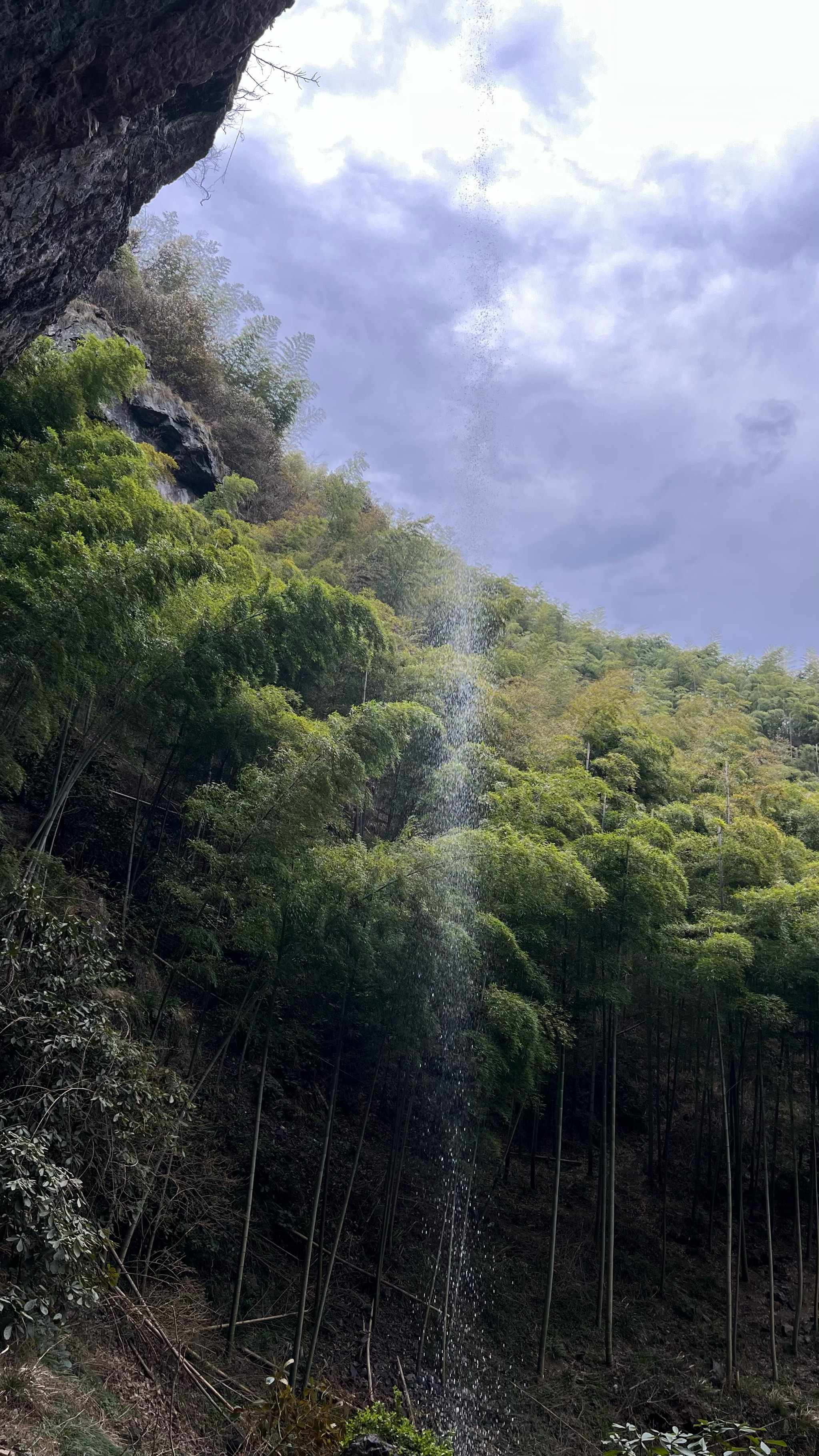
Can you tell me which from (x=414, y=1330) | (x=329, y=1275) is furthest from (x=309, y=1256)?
(x=414, y=1330)

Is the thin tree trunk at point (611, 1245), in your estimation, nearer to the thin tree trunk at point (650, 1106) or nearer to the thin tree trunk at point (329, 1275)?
the thin tree trunk at point (650, 1106)

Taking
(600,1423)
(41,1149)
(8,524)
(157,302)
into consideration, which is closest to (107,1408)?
(41,1149)

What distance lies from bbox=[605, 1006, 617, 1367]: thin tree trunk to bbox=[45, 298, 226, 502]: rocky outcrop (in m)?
10.3

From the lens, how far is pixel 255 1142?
5.98m

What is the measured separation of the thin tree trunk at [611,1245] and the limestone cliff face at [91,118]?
695 centimetres

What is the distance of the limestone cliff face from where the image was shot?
3.59m

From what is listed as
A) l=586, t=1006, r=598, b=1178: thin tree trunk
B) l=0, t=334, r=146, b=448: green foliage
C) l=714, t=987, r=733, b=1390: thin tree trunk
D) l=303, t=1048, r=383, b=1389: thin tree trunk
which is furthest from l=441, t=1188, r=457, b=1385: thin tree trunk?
l=0, t=334, r=146, b=448: green foliage

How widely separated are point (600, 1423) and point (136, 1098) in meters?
4.41

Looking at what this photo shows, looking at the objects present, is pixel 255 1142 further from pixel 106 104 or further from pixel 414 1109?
pixel 106 104

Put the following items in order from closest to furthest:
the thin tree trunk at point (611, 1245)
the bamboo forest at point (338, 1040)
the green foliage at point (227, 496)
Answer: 1. the bamboo forest at point (338, 1040)
2. the thin tree trunk at point (611, 1245)
3. the green foliage at point (227, 496)

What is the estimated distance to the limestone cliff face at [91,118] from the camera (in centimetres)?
359

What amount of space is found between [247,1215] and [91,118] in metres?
6.35

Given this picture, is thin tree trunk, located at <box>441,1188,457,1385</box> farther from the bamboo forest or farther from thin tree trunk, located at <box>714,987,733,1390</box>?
thin tree trunk, located at <box>714,987,733,1390</box>

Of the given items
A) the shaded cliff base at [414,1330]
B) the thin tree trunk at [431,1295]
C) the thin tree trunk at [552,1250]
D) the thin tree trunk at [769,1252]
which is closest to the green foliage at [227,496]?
the shaded cliff base at [414,1330]
